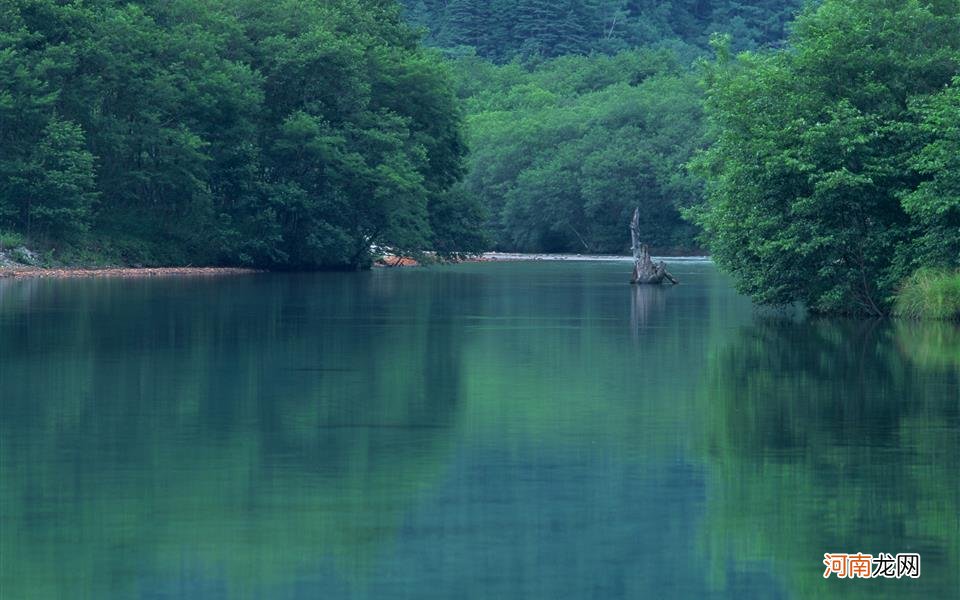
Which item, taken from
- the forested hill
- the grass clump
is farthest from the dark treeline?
the forested hill

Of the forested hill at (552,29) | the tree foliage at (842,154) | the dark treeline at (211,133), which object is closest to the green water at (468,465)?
the tree foliage at (842,154)

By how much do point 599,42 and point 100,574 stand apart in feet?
602

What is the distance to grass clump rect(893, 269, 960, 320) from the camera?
39.7m

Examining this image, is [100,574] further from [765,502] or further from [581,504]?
[765,502]

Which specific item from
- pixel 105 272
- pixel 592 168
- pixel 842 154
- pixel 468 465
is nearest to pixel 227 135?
pixel 105 272

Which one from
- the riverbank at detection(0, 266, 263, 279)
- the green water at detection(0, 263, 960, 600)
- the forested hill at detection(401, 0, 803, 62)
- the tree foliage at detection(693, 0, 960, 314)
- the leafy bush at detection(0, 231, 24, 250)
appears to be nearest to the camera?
the green water at detection(0, 263, 960, 600)

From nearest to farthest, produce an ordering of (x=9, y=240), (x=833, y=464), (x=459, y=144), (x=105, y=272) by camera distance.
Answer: (x=833, y=464) < (x=9, y=240) < (x=105, y=272) < (x=459, y=144)

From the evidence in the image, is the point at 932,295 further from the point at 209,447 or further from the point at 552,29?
Answer: the point at 552,29

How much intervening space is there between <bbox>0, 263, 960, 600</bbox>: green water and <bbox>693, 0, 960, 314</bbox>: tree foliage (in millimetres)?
7310

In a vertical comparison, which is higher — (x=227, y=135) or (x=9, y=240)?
(x=227, y=135)

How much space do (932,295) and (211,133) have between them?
154ft

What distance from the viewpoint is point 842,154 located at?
40938mm

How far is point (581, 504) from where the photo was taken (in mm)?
14180

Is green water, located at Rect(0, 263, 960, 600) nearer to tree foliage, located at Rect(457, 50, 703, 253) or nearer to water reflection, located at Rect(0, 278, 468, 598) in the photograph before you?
water reflection, located at Rect(0, 278, 468, 598)
